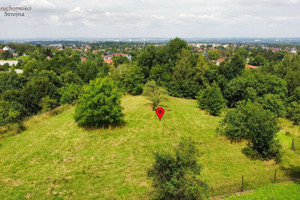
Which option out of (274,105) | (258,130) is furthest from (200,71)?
(258,130)

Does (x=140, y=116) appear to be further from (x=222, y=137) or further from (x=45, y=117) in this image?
(x=45, y=117)

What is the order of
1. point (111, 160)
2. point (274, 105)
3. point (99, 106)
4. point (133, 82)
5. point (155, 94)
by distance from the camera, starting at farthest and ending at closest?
1. point (133, 82)
2. point (274, 105)
3. point (155, 94)
4. point (99, 106)
5. point (111, 160)

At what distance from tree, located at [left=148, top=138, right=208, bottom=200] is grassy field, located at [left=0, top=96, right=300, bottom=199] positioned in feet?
10.9

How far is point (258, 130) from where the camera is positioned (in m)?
18.3

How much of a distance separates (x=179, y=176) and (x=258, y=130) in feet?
37.2

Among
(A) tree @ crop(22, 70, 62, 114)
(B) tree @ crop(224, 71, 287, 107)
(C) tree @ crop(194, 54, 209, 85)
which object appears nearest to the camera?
(A) tree @ crop(22, 70, 62, 114)

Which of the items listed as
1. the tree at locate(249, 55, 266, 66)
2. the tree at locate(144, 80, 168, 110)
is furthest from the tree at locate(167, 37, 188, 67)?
the tree at locate(249, 55, 266, 66)

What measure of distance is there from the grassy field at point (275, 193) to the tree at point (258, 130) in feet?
13.4

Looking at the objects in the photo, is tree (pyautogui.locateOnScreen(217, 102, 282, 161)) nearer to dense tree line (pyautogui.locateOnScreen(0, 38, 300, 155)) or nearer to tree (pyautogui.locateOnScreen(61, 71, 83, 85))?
dense tree line (pyautogui.locateOnScreen(0, 38, 300, 155))

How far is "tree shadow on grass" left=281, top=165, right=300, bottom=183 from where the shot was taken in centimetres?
1567

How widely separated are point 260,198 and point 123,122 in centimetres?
1660

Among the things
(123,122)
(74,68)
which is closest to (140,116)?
(123,122)

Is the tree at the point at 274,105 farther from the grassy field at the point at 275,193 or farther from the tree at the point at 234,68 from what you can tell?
A: the grassy field at the point at 275,193

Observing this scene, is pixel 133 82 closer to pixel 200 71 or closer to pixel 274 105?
pixel 200 71
